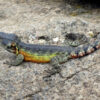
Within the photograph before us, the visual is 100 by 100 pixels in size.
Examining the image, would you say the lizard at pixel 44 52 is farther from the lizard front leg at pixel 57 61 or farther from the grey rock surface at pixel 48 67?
the grey rock surface at pixel 48 67

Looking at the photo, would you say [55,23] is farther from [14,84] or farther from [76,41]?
[14,84]

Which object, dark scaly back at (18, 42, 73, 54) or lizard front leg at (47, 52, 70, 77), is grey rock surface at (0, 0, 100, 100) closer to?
lizard front leg at (47, 52, 70, 77)

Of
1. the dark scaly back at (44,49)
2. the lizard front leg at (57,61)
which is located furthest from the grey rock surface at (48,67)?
the dark scaly back at (44,49)

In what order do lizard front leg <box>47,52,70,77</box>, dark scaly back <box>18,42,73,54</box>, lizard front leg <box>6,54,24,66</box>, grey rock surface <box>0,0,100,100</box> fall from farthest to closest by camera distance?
dark scaly back <box>18,42,73,54</box> < lizard front leg <box>6,54,24,66</box> < lizard front leg <box>47,52,70,77</box> < grey rock surface <box>0,0,100,100</box>

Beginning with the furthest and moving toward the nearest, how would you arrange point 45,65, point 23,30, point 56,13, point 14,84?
point 56,13
point 23,30
point 45,65
point 14,84

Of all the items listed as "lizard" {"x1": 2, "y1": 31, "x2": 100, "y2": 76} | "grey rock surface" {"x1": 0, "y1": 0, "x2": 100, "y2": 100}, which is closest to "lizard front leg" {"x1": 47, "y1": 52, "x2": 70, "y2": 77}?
"lizard" {"x1": 2, "y1": 31, "x2": 100, "y2": 76}

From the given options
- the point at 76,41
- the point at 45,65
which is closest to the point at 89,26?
the point at 76,41
